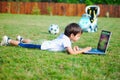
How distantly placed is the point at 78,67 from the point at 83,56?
1.04 m

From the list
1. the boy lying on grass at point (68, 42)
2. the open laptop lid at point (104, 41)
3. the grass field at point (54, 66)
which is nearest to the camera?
the grass field at point (54, 66)

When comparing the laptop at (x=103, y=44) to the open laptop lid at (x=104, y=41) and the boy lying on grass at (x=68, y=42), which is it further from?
the boy lying on grass at (x=68, y=42)

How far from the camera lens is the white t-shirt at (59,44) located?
6340 millimetres

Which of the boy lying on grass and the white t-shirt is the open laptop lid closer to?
the boy lying on grass

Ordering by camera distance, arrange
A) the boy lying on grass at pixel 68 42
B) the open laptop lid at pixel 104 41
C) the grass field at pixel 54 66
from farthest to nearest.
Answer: the open laptop lid at pixel 104 41
the boy lying on grass at pixel 68 42
the grass field at pixel 54 66

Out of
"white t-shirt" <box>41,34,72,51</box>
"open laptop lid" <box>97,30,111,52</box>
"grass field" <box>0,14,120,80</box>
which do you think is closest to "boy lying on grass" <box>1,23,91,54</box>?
"white t-shirt" <box>41,34,72,51</box>

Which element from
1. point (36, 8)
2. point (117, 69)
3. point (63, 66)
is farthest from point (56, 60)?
point (36, 8)

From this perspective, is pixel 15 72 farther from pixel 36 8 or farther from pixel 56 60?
pixel 36 8

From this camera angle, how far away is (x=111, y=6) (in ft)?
124

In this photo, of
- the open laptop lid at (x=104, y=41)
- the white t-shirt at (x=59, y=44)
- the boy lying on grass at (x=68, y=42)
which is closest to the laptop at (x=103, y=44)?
the open laptop lid at (x=104, y=41)

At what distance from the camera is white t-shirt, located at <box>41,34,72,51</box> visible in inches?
250

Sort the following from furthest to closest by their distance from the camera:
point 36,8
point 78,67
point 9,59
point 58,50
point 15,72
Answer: point 36,8
point 58,50
point 9,59
point 78,67
point 15,72

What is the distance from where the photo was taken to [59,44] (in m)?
6.46

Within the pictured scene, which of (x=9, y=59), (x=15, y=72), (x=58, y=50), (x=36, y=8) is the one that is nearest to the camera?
(x=15, y=72)
